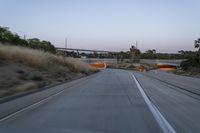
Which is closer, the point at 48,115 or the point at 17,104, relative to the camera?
the point at 48,115

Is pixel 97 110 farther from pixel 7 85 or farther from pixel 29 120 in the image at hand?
pixel 7 85

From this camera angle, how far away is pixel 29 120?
1220cm

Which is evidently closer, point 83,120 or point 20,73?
point 83,120

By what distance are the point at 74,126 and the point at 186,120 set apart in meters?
3.61

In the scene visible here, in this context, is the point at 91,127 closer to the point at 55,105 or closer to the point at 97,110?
the point at 97,110

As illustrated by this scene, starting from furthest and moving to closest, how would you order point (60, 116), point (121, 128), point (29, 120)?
point (60, 116) → point (29, 120) → point (121, 128)

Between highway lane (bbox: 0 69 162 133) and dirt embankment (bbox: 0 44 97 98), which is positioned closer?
highway lane (bbox: 0 69 162 133)

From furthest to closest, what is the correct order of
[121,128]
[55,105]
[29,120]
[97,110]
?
[55,105] → [97,110] → [29,120] → [121,128]

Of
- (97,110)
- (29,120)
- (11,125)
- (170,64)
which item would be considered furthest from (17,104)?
(170,64)

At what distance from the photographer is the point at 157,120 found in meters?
12.4

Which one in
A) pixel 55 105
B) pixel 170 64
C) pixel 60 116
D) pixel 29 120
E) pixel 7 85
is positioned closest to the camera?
pixel 29 120

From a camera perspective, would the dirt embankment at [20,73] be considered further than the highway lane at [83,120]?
Yes

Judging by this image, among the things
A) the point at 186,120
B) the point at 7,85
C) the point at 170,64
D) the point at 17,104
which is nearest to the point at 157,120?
the point at 186,120

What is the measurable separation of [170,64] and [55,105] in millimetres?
119221
